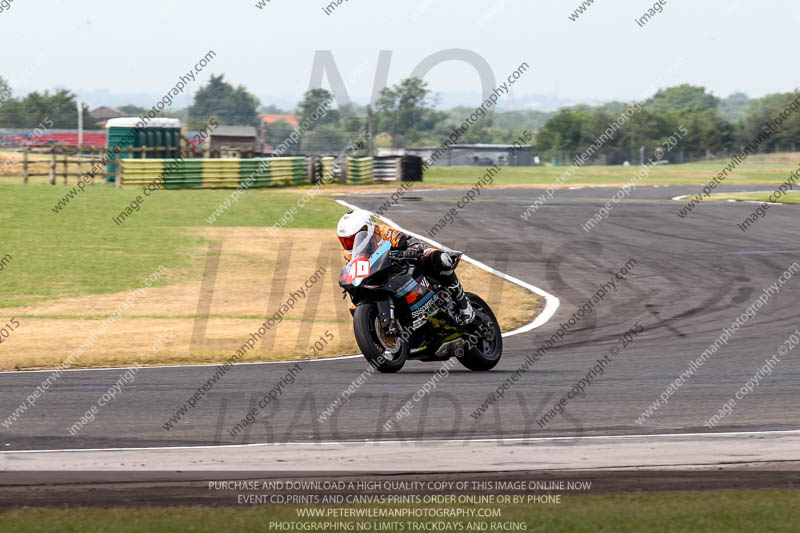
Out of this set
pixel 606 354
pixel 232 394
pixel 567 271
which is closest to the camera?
pixel 232 394

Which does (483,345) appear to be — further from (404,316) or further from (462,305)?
(404,316)

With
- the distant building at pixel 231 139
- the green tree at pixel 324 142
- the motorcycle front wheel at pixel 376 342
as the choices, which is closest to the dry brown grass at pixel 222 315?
the motorcycle front wheel at pixel 376 342

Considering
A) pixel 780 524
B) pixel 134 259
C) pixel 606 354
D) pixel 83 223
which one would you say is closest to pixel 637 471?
pixel 780 524

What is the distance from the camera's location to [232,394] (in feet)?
Answer: 28.6

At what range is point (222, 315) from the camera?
16.1 metres

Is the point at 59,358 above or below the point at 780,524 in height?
below

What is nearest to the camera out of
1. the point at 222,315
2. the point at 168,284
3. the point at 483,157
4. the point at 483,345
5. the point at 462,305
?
the point at 462,305

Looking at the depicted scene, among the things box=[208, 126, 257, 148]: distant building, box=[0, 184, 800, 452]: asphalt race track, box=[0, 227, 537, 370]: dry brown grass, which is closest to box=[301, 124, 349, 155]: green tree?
box=[208, 126, 257, 148]: distant building

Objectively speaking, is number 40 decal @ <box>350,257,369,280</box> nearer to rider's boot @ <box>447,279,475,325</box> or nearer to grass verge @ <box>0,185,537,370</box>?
rider's boot @ <box>447,279,475,325</box>

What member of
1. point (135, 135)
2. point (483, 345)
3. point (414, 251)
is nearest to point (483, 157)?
point (135, 135)

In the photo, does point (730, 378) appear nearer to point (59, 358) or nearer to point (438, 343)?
point (438, 343)

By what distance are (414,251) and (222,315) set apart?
6.82 m

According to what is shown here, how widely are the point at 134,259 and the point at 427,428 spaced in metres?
15.3

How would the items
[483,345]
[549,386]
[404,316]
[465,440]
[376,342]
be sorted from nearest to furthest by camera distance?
[465,440], [549,386], [376,342], [404,316], [483,345]
